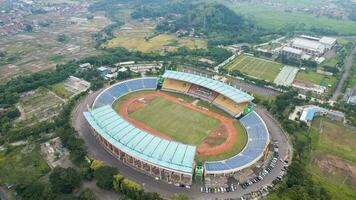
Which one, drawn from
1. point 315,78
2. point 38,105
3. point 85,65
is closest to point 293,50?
point 315,78

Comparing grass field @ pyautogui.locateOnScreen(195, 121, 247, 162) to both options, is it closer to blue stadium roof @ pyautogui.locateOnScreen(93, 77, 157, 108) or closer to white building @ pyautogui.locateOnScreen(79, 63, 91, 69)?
blue stadium roof @ pyautogui.locateOnScreen(93, 77, 157, 108)

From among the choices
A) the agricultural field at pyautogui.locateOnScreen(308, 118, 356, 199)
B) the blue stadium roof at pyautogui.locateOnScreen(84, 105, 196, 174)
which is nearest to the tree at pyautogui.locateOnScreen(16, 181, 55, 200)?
the blue stadium roof at pyautogui.locateOnScreen(84, 105, 196, 174)

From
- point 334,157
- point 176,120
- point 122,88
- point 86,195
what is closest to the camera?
point 86,195

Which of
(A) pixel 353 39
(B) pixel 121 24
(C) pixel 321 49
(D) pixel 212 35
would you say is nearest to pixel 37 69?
(B) pixel 121 24

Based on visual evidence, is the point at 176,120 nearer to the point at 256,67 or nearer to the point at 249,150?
the point at 249,150

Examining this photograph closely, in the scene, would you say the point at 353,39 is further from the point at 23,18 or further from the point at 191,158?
the point at 23,18

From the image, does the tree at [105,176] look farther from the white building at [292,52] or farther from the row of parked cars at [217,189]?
the white building at [292,52]
